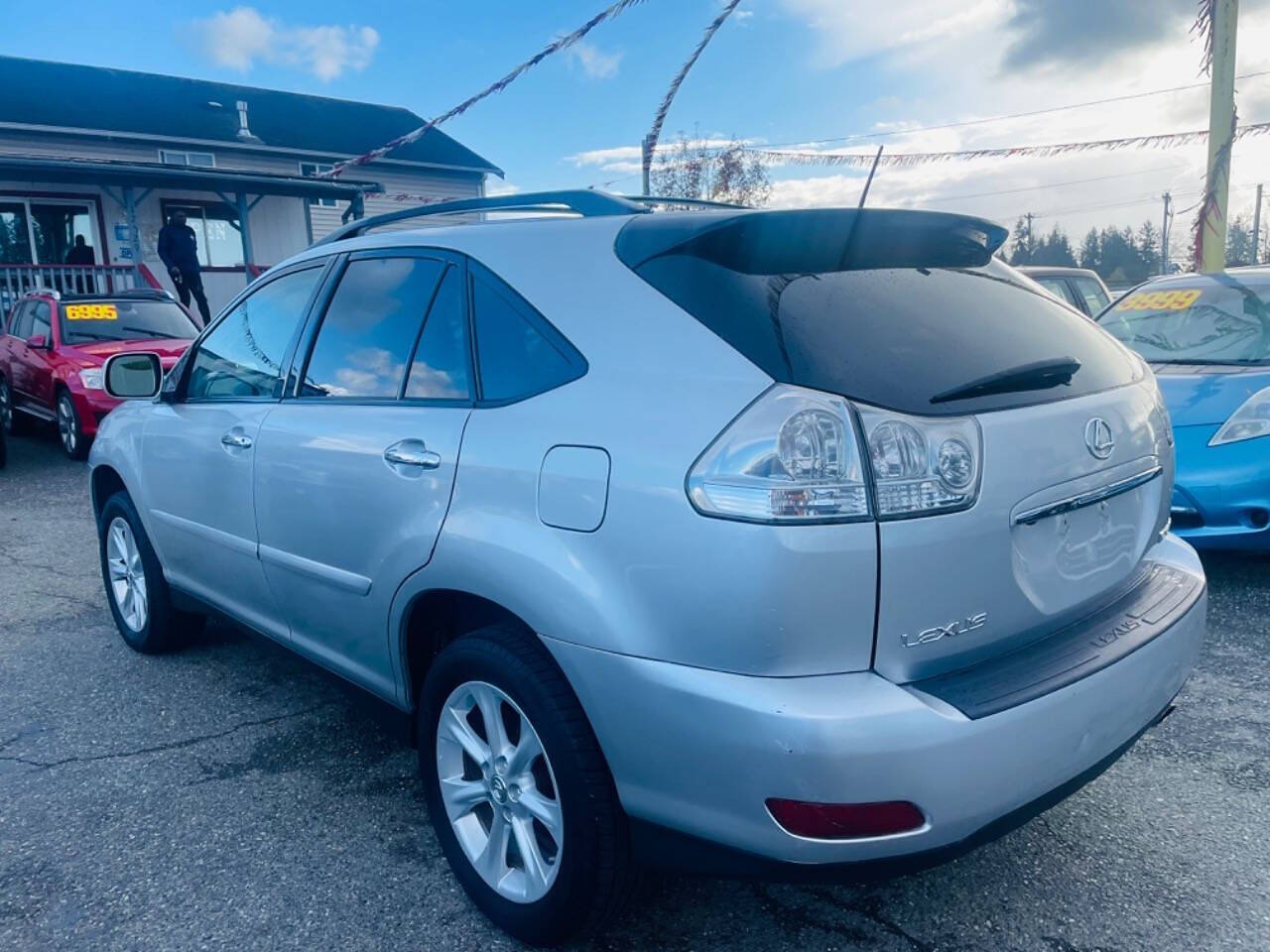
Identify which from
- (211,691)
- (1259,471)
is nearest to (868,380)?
(211,691)

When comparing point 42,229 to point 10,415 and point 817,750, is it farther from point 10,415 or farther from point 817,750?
point 817,750

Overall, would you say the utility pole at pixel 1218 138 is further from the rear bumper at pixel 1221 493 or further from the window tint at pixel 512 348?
the window tint at pixel 512 348

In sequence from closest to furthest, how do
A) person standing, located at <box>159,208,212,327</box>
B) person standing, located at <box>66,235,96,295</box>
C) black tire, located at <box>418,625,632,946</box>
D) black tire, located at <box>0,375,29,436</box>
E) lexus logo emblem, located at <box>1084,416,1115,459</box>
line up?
black tire, located at <box>418,625,632,946</box>
lexus logo emblem, located at <box>1084,416,1115,459</box>
black tire, located at <box>0,375,29,436</box>
person standing, located at <box>159,208,212,327</box>
person standing, located at <box>66,235,96,295</box>

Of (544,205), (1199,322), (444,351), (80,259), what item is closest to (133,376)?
(444,351)

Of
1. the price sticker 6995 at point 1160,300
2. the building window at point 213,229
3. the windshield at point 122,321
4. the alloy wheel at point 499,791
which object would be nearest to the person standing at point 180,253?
the windshield at point 122,321

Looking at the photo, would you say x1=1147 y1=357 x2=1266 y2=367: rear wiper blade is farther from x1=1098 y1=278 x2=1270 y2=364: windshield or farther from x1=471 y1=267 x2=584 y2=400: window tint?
x1=471 y1=267 x2=584 y2=400: window tint

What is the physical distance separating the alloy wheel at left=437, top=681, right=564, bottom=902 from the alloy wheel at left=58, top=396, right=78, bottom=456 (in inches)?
Result: 354

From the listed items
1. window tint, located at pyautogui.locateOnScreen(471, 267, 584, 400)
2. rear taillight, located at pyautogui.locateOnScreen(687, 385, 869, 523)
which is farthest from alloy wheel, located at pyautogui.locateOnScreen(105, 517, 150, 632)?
rear taillight, located at pyautogui.locateOnScreen(687, 385, 869, 523)

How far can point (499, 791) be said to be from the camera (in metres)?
2.33

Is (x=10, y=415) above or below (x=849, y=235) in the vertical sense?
below

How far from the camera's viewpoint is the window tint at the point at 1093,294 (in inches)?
478

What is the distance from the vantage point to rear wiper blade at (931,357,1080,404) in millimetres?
1962

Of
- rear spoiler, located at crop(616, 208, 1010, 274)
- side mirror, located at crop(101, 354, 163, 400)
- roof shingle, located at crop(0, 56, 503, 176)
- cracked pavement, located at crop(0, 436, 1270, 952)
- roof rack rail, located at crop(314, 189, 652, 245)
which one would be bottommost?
cracked pavement, located at crop(0, 436, 1270, 952)

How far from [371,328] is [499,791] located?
140cm
